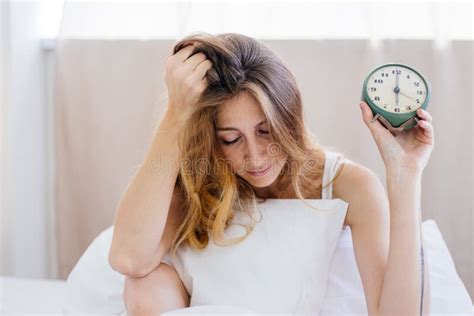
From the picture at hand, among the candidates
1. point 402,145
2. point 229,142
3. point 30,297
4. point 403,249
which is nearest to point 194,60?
point 229,142

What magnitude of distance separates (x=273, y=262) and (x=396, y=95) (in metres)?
0.40

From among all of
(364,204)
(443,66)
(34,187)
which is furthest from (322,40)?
(34,187)

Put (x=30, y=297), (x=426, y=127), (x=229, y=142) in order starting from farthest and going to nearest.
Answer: (x=30, y=297) → (x=229, y=142) → (x=426, y=127)

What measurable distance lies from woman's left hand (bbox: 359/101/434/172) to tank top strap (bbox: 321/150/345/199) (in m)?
0.21

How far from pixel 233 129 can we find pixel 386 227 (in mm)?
372

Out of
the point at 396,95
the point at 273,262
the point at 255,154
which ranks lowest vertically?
the point at 273,262

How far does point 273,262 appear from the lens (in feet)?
3.63

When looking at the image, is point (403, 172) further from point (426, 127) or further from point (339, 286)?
point (339, 286)

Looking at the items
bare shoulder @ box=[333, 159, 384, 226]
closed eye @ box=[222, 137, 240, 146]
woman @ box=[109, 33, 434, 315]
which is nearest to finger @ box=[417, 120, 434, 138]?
woman @ box=[109, 33, 434, 315]

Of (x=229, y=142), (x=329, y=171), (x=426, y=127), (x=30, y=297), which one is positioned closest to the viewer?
(x=426, y=127)

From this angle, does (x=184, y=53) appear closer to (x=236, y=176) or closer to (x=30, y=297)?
(x=236, y=176)

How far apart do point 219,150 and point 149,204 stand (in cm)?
18

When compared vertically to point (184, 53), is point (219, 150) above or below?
below

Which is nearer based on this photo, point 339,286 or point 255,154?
point 255,154
